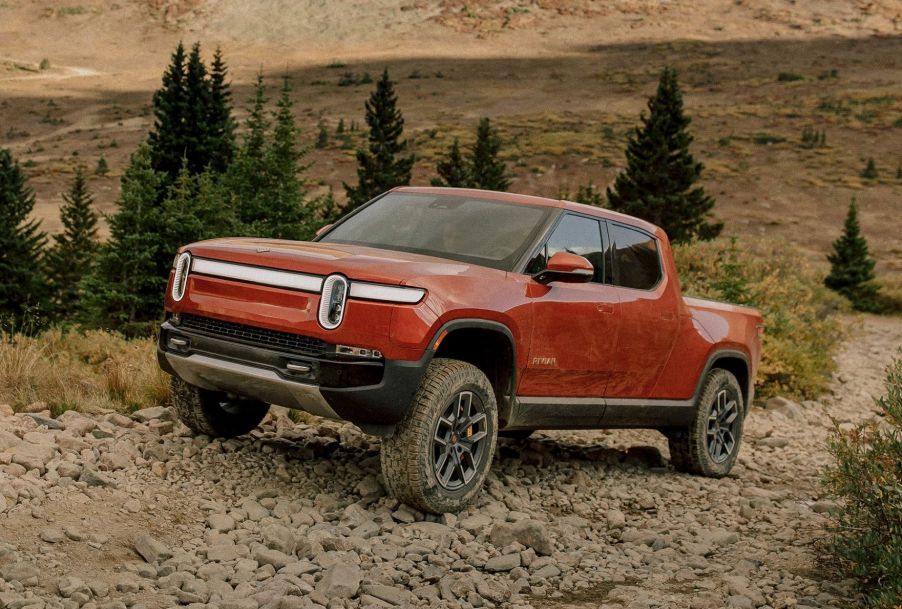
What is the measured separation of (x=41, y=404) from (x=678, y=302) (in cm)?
471

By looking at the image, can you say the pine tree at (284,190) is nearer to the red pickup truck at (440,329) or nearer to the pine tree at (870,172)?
the red pickup truck at (440,329)

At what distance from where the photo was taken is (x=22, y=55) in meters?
137

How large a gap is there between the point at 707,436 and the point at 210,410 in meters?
4.03

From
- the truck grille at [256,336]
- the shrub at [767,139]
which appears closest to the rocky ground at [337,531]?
the truck grille at [256,336]

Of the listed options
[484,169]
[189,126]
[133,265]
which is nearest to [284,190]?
[133,265]

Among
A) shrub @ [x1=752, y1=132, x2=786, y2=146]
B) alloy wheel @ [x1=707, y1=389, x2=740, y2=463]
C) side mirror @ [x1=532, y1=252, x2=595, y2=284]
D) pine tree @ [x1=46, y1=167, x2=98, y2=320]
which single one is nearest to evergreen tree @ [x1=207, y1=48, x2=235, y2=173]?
pine tree @ [x1=46, y1=167, x2=98, y2=320]

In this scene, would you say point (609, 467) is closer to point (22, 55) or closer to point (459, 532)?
point (459, 532)

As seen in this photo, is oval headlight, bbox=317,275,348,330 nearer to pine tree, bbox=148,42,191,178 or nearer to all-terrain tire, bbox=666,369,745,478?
all-terrain tire, bbox=666,369,745,478

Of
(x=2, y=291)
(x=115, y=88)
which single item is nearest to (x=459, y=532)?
(x=2, y=291)

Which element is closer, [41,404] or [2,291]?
[41,404]

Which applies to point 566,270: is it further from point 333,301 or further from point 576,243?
point 333,301

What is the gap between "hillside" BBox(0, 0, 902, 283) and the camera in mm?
66875

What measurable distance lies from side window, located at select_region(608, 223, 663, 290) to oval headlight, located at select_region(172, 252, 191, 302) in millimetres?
2911

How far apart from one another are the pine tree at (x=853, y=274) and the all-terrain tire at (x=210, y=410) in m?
30.4
